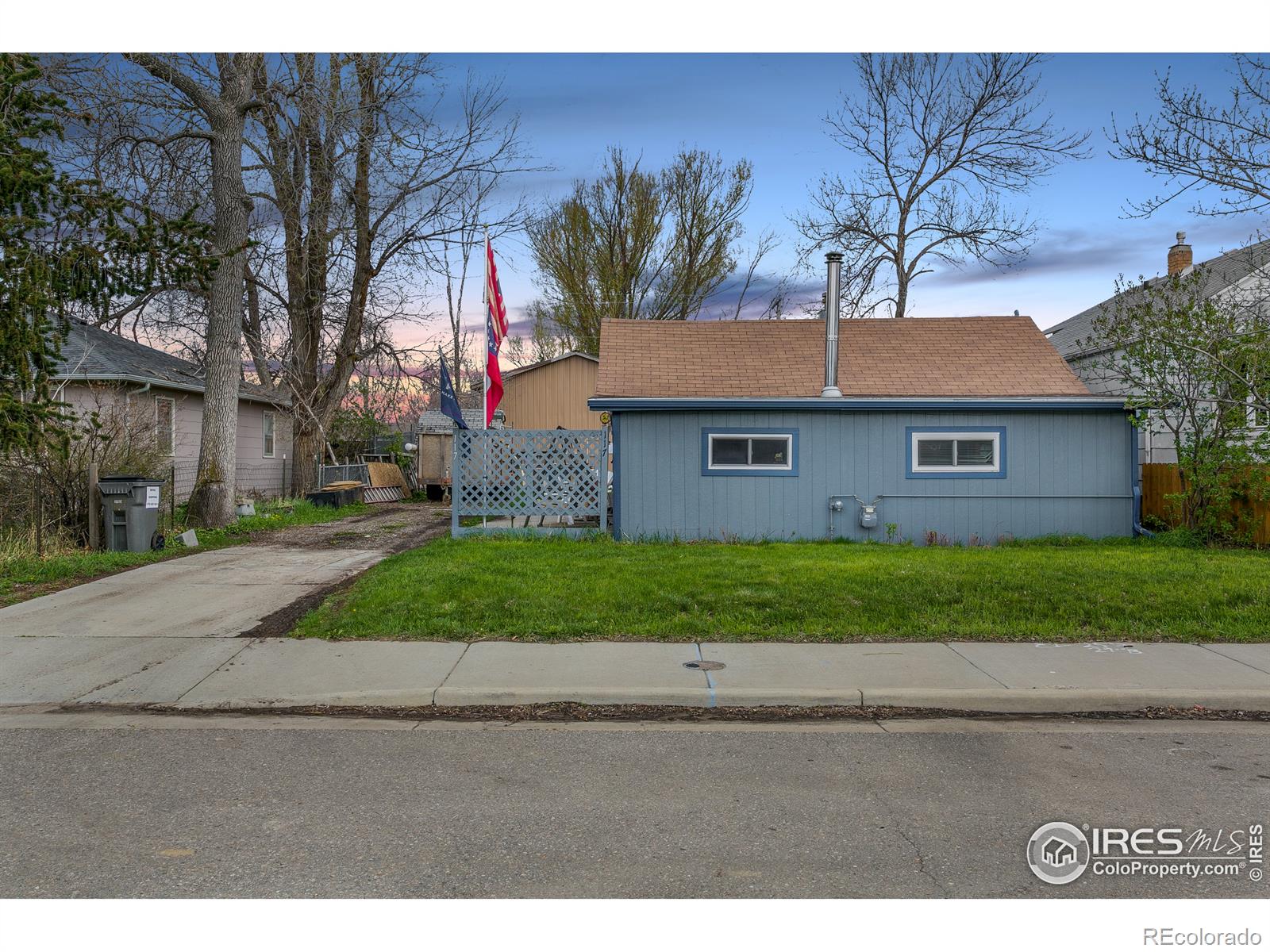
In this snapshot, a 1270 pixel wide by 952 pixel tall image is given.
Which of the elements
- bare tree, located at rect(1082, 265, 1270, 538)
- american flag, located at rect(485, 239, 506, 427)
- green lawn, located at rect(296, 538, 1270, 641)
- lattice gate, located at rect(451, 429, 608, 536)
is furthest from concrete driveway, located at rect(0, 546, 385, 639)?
bare tree, located at rect(1082, 265, 1270, 538)

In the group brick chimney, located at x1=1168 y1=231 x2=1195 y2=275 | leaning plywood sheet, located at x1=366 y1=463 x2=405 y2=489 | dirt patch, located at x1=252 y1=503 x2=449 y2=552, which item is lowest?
dirt patch, located at x1=252 y1=503 x2=449 y2=552

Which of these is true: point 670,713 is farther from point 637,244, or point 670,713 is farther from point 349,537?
point 637,244

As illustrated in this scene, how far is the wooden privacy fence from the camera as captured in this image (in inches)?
520

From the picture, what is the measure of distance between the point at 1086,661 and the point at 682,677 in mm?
3373

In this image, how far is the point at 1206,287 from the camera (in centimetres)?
2075

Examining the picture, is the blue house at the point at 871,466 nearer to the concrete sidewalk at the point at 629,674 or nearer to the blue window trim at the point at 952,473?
the blue window trim at the point at 952,473

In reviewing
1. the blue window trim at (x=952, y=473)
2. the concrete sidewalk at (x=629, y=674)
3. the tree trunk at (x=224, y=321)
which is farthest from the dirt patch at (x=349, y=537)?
the blue window trim at (x=952, y=473)

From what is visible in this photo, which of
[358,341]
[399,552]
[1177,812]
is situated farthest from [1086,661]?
[358,341]

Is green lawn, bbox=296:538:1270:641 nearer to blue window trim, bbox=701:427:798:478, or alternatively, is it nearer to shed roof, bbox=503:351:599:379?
blue window trim, bbox=701:427:798:478

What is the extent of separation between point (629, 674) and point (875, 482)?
8.55 metres

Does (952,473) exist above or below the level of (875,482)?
above

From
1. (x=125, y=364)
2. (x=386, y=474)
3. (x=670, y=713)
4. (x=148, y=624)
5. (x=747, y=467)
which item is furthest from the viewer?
(x=386, y=474)

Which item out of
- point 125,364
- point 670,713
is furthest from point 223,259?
point 670,713

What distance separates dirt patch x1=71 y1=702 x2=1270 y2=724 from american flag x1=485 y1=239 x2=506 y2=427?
8446mm
